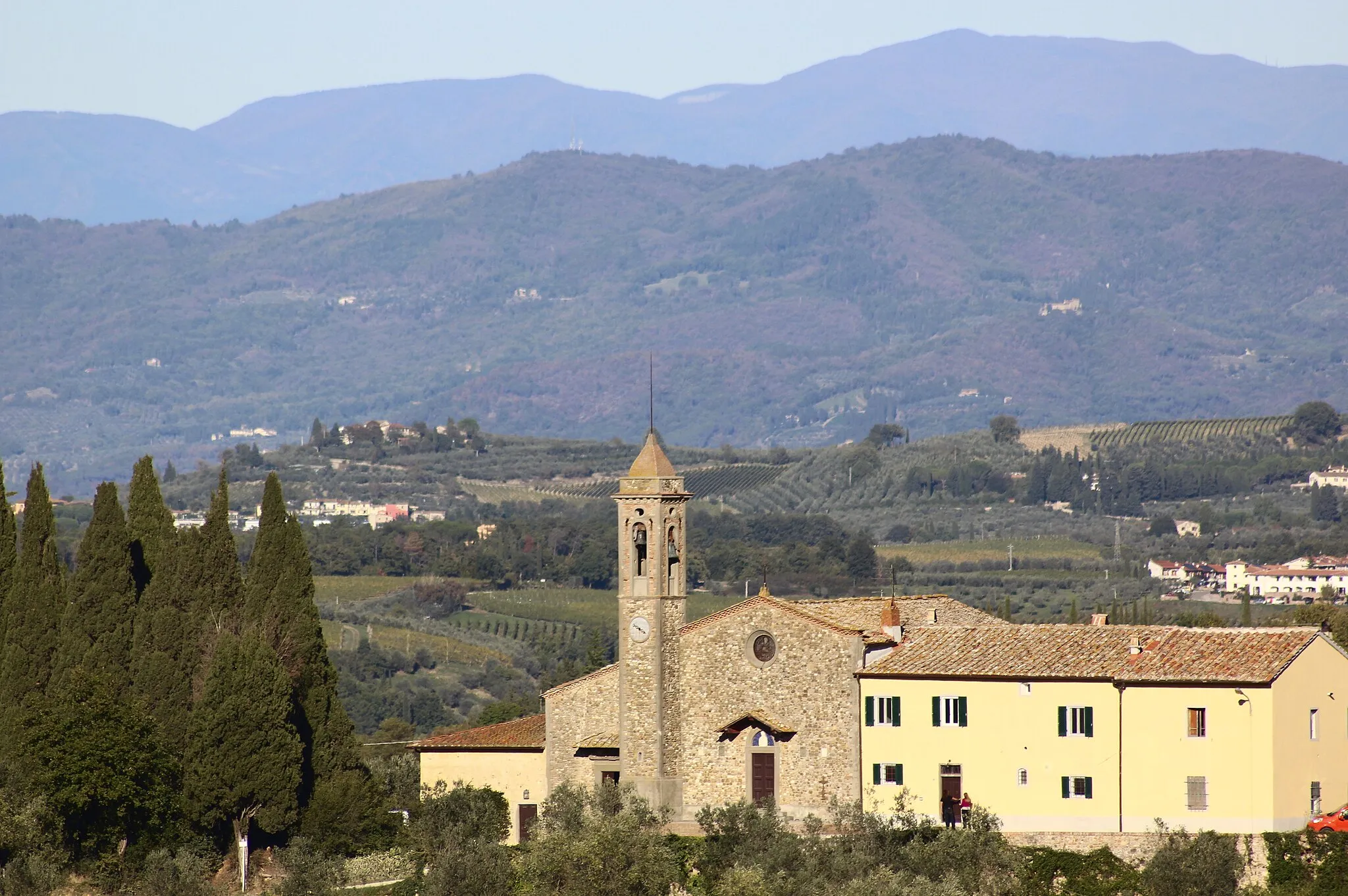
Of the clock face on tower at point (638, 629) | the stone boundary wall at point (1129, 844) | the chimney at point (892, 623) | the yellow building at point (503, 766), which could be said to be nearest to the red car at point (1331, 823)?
the stone boundary wall at point (1129, 844)

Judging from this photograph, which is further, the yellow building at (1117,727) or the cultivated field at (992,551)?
the cultivated field at (992,551)

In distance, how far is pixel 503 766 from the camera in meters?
58.1

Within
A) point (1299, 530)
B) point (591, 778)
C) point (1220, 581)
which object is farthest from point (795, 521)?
point (591, 778)

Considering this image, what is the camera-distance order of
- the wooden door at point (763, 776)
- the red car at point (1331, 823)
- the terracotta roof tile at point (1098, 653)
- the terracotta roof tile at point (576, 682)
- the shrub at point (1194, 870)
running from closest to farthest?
1. the shrub at point (1194, 870)
2. the red car at point (1331, 823)
3. the terracotta roof tile at point (1098, 653)
4. the wooden door at point (763, 776)
5. the terracotta roof tile at point (576, 682)

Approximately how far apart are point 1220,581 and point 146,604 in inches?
3827

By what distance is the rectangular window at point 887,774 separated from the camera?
175 ft

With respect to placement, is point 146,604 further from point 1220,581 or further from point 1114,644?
point 1220,581

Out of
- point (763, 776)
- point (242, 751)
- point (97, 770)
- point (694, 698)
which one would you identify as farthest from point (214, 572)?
point (763, 776)

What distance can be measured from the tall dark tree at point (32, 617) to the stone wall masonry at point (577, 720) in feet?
36.6

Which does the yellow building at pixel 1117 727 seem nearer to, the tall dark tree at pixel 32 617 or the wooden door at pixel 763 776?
the wooden door at pixel 763 776

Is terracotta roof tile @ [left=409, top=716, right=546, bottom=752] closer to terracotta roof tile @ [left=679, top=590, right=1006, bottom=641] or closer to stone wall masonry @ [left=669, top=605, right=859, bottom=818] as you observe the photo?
stone wall masonry @ [left=669, top=605, right=859, bottom=818]

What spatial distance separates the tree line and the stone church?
4.62 metres

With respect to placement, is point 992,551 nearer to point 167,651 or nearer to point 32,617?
point 167,651

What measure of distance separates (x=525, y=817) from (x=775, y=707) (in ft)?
21.1
